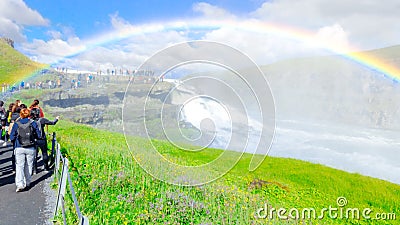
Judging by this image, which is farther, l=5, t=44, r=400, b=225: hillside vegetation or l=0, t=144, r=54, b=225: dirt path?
l=5, t=44, r=400, b=225: hillside vegetation

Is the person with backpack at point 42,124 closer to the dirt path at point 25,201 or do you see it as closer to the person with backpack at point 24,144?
the dirt path at point 25,201

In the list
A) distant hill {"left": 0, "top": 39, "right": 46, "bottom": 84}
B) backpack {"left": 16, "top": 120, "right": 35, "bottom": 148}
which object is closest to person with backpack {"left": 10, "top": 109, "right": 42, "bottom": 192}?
backpack {"left": 16, "top": 120, "right": 35, "bottom": 148}

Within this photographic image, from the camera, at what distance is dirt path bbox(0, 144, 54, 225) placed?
765 centimetres

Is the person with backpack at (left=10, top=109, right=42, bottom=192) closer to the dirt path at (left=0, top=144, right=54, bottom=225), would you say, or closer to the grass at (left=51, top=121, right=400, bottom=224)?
the dirt path at (left=0, top=144, right=54, bottom=225)

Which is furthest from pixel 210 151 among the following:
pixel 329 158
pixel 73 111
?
pixel 329 158

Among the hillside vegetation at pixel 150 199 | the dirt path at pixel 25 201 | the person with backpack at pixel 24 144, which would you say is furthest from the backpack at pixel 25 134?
the hillside vegetation at pixel 150 199

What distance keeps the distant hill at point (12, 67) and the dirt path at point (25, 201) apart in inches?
4707

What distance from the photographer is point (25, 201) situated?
8.91 meters

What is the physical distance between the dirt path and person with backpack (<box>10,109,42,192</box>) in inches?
16.9

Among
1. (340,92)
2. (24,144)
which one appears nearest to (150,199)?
(24,144)

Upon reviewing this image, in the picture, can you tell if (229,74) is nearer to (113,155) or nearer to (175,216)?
(175,216)

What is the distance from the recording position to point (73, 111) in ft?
265

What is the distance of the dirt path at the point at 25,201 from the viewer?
7652mm

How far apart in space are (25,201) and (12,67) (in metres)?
165
